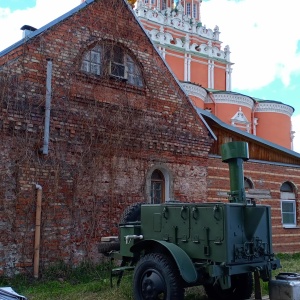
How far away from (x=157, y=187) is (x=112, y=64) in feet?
12.2

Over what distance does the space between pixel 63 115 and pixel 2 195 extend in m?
2.47

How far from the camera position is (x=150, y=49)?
516 inches

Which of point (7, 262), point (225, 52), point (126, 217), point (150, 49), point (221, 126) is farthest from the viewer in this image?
point (225, 52)

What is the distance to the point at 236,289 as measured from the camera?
26.9 ft

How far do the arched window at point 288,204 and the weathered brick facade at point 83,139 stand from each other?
14.8ft

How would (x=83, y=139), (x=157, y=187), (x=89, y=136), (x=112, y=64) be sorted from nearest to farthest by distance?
(x=83, y=139)
(x=89, y=136)
(x=112, y=64)
(x=157, y=187)

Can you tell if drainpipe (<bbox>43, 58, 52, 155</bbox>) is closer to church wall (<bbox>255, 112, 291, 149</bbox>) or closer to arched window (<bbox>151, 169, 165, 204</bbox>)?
arched window (<bbox>151, 169, 165, 204</bbox>)

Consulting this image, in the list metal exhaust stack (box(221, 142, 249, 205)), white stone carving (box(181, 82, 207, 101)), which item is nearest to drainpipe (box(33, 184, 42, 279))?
metal exhaust stack (box(221, 142, 249, 205))

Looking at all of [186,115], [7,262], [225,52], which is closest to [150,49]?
[186,115]

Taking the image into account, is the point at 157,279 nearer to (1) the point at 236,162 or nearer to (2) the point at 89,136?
(1) the point at 236,162

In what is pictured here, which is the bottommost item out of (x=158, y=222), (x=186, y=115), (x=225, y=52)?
(x=158, y=222)

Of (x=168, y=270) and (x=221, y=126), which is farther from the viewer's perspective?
(x=221, y=126)

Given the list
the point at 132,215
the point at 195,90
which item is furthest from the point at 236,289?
the point at 195,90

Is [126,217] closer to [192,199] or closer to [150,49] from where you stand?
[192,199]
